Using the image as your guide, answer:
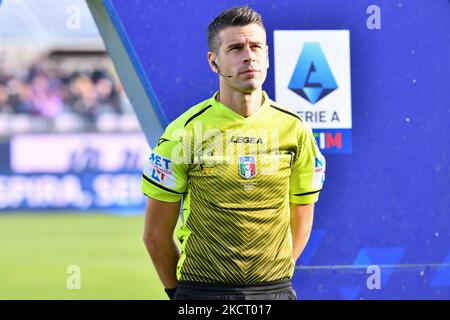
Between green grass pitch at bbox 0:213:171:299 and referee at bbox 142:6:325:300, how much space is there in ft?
15.3

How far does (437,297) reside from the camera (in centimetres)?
512

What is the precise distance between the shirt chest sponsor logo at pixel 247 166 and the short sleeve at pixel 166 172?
0.69 feet

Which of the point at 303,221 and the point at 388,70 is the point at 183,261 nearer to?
the point at 303,221

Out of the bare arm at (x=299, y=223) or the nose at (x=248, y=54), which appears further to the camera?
the bare arm at (x=299, y=223)

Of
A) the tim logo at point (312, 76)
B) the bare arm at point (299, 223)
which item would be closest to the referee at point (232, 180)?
the bare arm at point (299, 223)

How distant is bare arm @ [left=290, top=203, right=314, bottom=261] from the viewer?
415cm

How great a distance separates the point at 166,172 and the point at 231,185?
0.83 ft

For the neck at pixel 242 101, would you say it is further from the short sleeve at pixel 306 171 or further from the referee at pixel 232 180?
the short sleeve at pixel 306 171

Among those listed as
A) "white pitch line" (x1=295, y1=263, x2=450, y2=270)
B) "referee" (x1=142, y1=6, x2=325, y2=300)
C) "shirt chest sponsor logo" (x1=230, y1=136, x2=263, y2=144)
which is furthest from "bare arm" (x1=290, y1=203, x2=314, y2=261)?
"white pitch line" (x1=295, y1=263, x2=450, y2=270)

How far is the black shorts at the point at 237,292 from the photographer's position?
3.75 meters

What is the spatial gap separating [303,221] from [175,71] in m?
1.14

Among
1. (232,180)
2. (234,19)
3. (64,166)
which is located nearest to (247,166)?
(232,180)

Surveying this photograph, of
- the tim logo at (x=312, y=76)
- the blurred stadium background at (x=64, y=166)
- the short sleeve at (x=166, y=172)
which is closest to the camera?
the short sleeve at (x=166, y=172)
